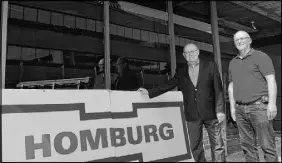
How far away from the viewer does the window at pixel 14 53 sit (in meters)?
3.07

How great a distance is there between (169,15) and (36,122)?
3.70 metres

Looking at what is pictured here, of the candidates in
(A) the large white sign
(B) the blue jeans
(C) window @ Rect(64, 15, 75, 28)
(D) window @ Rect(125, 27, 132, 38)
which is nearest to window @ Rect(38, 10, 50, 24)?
(C) window @ Rect(64, 15, 75, 28)

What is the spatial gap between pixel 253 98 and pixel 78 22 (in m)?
2.94

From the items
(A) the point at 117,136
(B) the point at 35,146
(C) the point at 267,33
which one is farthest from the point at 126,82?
(C) the point at 267,33

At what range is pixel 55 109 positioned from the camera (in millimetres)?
2131

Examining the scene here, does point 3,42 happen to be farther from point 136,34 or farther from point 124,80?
point 136,34

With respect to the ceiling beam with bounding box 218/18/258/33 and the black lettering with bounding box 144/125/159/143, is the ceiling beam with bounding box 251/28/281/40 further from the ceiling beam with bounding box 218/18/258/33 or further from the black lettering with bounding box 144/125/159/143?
the black lettering with bounding box 144/125/159/143

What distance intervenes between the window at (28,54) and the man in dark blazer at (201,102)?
1.70 metres

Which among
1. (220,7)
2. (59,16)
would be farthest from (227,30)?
(59,16)

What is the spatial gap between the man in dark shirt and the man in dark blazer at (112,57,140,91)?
145 centimetres

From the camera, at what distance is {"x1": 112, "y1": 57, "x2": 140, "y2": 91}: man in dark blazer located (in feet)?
11.6

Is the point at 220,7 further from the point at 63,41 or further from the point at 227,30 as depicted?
the point at 63,41

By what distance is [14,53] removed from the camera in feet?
10.4

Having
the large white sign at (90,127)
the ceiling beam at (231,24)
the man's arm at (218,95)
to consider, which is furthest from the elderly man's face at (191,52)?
the ceiling beam at (231,24)
